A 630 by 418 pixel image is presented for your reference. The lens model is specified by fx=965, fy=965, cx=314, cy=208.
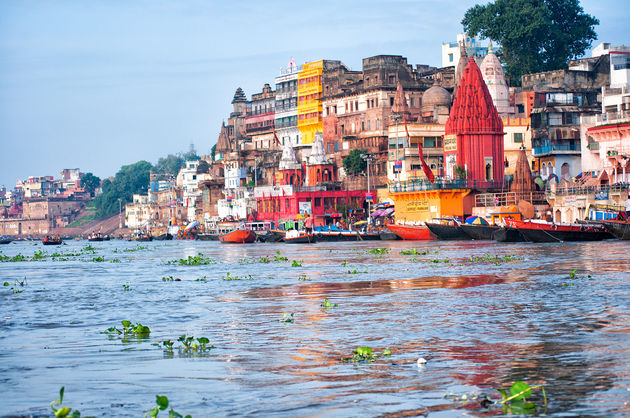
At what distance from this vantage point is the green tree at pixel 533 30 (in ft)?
302

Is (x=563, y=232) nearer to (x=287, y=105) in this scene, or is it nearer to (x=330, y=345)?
(x=330, y=345)

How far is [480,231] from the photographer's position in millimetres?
59688

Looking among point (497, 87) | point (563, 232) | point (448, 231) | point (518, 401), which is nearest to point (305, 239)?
point (448, 231)

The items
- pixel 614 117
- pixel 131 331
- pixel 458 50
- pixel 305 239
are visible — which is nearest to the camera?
pixel 131 331

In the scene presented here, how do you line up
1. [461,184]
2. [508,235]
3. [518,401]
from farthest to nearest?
1. [461,184]
2. [508,235]
3. [518,401]

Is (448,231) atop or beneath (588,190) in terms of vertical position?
beneath

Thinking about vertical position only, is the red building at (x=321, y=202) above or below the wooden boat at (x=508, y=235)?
above

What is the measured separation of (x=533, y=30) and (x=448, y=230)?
35688mm

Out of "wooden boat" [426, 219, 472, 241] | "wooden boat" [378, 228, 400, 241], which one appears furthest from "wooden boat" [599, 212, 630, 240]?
"wooden boat" [378, 228, 400, 241]

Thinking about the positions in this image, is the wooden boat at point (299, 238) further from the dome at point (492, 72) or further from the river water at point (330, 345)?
the river water at point (330, 345)


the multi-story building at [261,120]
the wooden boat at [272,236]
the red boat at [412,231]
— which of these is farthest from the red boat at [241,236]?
the multi-story building at [261,120]

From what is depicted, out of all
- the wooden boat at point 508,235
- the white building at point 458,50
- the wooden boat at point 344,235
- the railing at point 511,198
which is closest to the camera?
the wooden boat at point 508,235

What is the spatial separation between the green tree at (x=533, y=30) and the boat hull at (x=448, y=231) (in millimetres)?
33398

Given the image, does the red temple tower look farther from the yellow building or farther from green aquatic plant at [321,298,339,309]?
green aquatic plant at [321,298,339,309]
